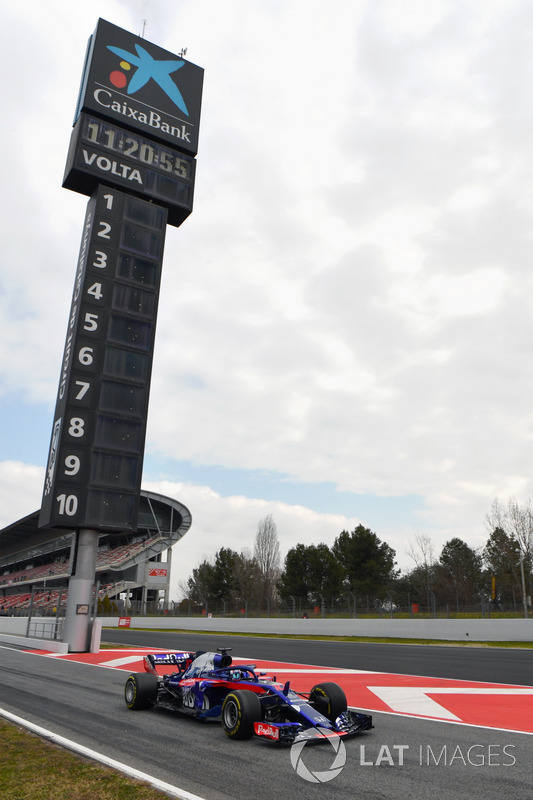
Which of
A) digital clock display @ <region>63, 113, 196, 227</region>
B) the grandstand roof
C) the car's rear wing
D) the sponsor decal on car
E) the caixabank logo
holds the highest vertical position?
the caixabank logo

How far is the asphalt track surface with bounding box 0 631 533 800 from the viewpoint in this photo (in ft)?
19.1

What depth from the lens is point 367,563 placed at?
66.8 metres

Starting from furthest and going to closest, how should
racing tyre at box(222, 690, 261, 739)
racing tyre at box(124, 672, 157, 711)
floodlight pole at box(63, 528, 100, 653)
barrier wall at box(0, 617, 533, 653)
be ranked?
barrier wall at box(0, 617, 533, 653)
floodlight pole at box(63, 528, 100, 653)
racing tyre at box(124, 672, 157, 711)
racing tyre at box(222, 690, 261, 739)

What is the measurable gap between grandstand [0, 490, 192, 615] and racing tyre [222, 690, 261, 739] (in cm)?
4995

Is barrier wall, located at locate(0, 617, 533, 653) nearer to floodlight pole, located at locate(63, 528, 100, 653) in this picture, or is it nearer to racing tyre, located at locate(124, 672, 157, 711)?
floodlight pole, located at locate(63, 528, 100, 653)

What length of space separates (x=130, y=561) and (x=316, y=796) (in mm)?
59745

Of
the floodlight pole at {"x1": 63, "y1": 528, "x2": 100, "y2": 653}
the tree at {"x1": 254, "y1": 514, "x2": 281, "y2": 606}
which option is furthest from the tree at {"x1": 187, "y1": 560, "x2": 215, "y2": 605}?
the floodlight pole at {"x1": 63, "y1": 528, "x2": 100, "y2": 653}

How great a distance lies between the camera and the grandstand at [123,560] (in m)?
62.4

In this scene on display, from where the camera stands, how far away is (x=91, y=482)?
79.4ft

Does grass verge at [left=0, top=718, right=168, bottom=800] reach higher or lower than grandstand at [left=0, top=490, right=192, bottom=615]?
lower

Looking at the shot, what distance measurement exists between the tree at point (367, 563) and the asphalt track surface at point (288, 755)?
5809 centimetres

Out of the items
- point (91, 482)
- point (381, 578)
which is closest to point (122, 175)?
point (91, 482)

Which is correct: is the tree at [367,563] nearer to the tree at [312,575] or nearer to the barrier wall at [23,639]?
the tree at [312,575]

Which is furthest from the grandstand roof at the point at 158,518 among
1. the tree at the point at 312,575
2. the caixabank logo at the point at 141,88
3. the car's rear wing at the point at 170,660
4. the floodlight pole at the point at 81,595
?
the car's rear wing at the point at 170,660
